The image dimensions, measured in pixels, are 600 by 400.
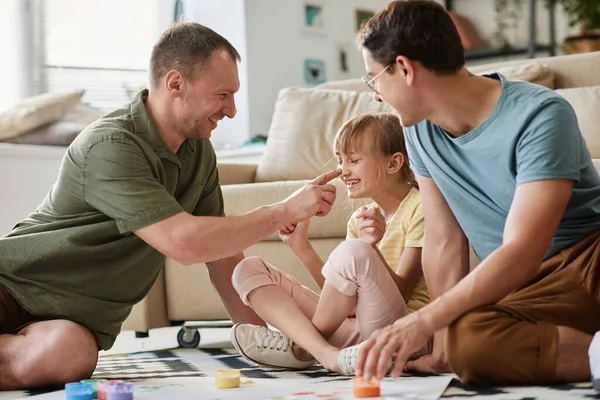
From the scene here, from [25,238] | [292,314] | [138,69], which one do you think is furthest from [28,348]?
[138,69]

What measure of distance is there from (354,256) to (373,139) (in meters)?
0.37

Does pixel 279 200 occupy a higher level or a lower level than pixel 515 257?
lower

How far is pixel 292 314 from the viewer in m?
1.86

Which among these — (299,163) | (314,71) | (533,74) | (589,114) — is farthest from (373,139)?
(314,71)

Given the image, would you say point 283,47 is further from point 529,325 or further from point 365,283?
point 529,325

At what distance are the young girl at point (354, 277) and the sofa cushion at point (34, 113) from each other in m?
1.93

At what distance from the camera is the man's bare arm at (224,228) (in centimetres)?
170

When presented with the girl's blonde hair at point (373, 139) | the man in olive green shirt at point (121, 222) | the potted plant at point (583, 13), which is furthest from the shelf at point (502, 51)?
the man in olive green shirt at point (121, 222)

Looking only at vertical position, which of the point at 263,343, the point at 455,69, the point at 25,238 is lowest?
the point at 263,343

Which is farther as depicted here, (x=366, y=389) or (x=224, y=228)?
(x=224, y=228)

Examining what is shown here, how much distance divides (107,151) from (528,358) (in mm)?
894

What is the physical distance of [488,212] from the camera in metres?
1.60

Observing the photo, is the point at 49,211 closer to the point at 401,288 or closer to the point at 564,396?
the point at 401,288

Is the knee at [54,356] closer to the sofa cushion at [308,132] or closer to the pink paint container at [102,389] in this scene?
the pink paint container at [102,389]
